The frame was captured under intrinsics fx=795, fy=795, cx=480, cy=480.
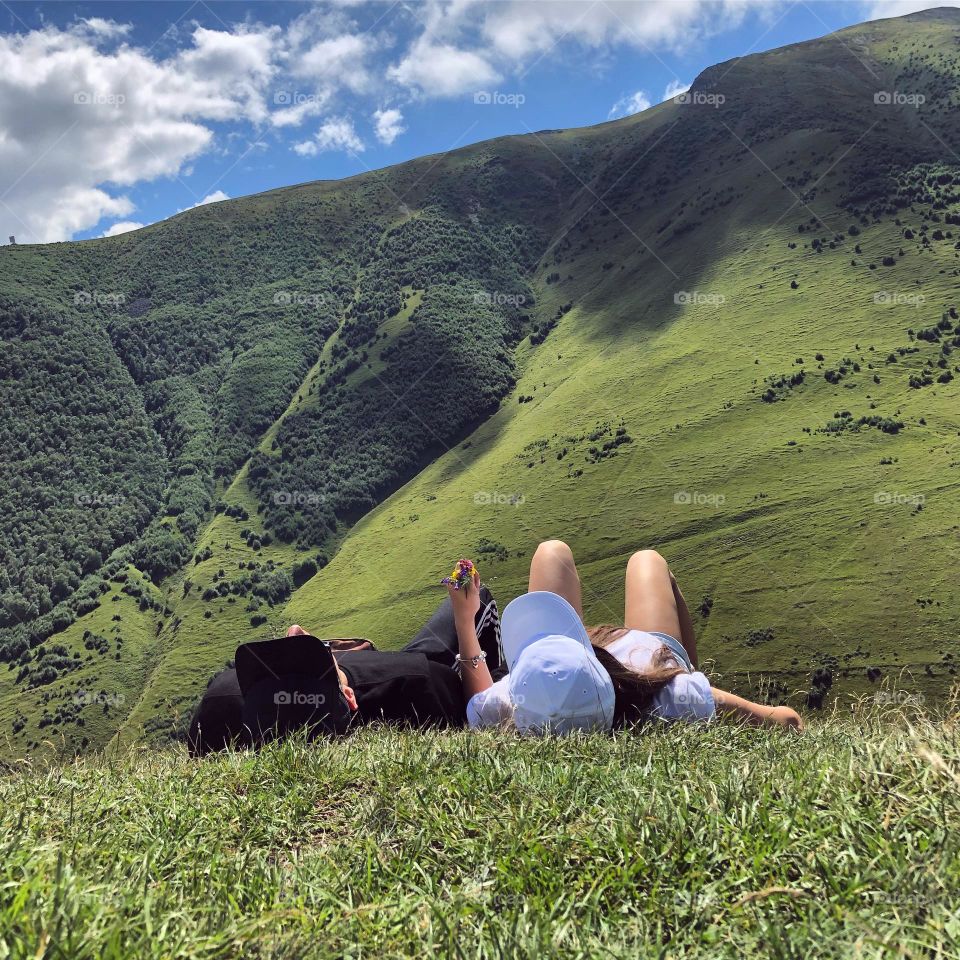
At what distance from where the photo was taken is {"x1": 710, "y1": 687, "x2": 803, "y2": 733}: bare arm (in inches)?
209

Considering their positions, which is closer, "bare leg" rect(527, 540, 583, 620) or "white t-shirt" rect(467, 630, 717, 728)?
A: "white t-shirt" rect(467, 630, 717, 728)

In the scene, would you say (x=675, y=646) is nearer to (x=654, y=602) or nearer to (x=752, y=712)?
(x=654, y=602)

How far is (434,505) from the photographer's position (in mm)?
141125

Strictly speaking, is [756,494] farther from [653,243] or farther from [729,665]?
[653,243]

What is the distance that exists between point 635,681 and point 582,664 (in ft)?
2.61

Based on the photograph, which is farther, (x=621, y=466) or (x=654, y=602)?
(x=621, y=466)

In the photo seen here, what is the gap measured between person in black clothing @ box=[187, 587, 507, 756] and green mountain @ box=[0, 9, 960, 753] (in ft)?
186

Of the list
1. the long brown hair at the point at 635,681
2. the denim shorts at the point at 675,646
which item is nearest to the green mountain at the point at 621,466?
the denim shorts at the point at 675,646

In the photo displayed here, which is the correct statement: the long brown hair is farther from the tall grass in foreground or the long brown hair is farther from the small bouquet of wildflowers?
the tall grass in foreground

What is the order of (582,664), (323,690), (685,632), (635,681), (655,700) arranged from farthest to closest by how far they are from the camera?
(685,632) → (655,700) → (635,681) → (323,690) → (582,664)

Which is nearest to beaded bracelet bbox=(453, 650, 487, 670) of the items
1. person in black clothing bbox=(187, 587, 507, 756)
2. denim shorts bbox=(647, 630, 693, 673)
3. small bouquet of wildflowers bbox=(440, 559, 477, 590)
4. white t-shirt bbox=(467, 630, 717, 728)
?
person in black clothing bbox=(187, 587, 507, 756)

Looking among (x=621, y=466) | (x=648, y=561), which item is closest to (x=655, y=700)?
(x=648, y=561)

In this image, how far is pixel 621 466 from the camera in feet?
391

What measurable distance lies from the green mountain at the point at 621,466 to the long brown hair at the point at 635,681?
5675 cm
